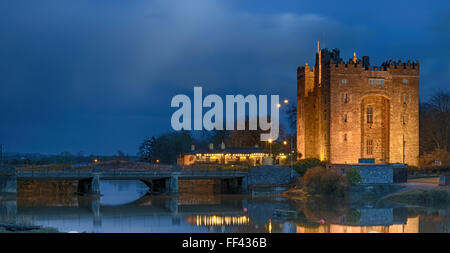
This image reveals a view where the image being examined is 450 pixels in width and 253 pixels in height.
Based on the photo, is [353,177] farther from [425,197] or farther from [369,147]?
[369,147]

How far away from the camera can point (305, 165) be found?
65.6 meters

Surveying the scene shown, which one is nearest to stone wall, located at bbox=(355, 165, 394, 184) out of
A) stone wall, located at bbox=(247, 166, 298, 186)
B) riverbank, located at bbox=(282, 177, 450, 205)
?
riverbank, located at bbox=(282, 177, 450, 205)

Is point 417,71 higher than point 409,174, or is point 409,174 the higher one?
point 417,71

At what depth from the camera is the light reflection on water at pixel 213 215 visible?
1425 inches

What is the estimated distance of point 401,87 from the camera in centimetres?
6719

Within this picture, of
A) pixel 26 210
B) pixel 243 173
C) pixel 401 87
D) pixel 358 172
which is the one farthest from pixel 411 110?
pixel 26 210

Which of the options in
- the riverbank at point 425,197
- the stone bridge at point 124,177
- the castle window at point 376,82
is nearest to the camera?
the riverbank at point 425,197

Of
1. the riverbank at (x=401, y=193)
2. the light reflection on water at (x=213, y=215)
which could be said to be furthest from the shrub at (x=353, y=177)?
the light reflection on water at (x=213, y=215)

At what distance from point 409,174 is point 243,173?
59.1 ft

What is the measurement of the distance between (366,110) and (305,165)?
9681mm

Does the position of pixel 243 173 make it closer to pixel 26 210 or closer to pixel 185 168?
pixel 185 168

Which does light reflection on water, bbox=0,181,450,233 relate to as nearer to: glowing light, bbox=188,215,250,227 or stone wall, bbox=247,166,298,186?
glowing light, bbox=188,215,250,227

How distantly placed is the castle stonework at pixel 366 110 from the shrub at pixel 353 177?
8.79 meters

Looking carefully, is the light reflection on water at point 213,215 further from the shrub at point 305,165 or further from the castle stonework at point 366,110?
the castle stonework at point 366,110
